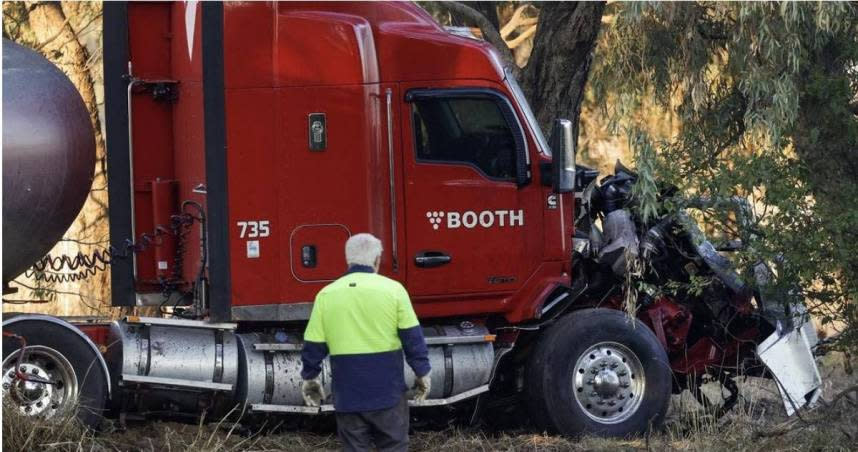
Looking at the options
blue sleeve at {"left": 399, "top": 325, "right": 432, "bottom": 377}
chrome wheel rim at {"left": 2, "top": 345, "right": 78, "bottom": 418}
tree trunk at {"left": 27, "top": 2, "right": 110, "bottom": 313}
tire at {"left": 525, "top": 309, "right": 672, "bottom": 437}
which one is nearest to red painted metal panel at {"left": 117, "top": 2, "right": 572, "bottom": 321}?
tire at {"left": 525, "top": 309, "right": 672, "bottom": 437}

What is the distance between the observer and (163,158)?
391 inches

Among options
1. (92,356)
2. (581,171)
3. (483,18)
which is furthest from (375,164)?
(483,18)

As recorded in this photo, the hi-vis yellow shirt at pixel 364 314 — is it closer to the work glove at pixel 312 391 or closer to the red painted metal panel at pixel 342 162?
the work glove at pixel 312 391

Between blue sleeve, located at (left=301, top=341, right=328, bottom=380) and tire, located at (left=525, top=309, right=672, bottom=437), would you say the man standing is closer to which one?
blue sleeve, located at (left=301, top=341, right=328, bottom=380)

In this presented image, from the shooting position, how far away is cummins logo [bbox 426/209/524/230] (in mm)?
9383

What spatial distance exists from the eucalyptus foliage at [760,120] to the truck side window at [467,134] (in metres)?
1.06

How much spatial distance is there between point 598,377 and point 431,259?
150cm

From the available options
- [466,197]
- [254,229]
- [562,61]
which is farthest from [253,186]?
[562,61]

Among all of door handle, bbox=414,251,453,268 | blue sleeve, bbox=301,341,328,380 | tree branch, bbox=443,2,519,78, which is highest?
tree branch, bbox=443,2,519,78

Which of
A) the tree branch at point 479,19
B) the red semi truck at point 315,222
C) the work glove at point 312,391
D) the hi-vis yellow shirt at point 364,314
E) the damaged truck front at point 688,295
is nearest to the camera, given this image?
the hi-vis yellow shirt at point 364,314

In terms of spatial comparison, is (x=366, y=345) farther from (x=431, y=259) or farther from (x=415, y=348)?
(x=431, y=259)

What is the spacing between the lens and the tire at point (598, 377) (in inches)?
378

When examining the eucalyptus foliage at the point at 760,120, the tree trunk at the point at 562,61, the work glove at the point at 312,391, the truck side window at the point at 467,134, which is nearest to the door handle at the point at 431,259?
the truck side window at the point at 467,134

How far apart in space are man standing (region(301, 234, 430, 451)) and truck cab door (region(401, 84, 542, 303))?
206cm
